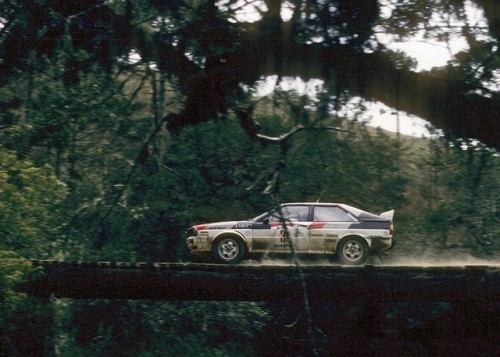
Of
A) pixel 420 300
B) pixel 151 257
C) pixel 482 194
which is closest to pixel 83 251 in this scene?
pixel 151 257

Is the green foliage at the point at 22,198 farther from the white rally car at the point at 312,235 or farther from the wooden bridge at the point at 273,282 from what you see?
the white rally car at the point at 312,235

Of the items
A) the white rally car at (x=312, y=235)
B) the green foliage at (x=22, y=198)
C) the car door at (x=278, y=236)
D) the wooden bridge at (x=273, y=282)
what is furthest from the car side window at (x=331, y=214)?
the green foliage at (x=22, y=198)

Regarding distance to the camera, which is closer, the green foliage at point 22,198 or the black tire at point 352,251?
Result: the green foliage at point 22,198

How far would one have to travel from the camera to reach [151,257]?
1412cm

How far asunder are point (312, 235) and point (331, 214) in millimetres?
457

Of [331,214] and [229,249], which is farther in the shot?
[229,249]

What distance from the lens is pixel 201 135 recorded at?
1195 centimetres

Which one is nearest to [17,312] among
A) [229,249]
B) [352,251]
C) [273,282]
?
[273,282]

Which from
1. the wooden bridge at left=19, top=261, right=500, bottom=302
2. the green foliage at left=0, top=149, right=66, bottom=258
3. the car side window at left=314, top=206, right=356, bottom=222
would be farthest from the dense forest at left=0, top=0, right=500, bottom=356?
the car side window at left=314, top=206, right=356, bottom=222

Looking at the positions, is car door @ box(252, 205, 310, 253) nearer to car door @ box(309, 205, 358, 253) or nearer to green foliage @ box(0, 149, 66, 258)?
→ car door @ box(309, 205, 358, 253)

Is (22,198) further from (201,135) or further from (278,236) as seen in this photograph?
(278,236)

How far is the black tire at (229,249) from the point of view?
13.0 meters

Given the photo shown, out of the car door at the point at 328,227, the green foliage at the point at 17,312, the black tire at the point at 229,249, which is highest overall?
the car door at the point at 328,227

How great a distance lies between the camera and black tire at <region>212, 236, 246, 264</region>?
13.0 m
